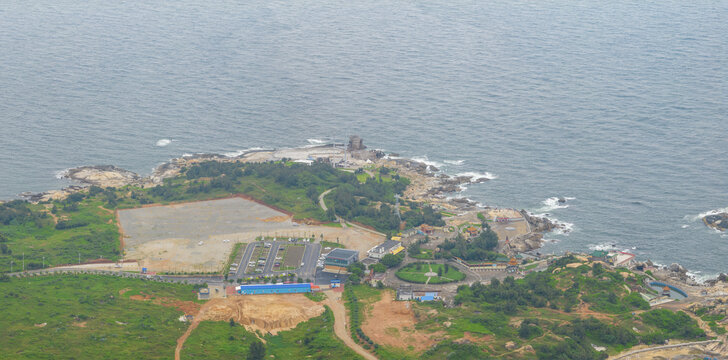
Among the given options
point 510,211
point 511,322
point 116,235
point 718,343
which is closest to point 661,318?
point 718,343

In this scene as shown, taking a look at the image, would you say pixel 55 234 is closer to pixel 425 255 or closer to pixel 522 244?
pixel 425 255

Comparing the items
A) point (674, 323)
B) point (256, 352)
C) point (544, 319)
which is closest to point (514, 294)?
point (544, 319)

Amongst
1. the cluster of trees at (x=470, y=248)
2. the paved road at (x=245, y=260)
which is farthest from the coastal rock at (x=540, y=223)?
the paved road at (x=245, y=260)

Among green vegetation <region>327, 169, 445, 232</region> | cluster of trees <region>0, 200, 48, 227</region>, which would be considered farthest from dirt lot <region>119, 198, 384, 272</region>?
cluster of trees <region>0, 200, 48, 227</region>

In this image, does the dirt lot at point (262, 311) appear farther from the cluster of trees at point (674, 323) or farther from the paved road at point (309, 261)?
the cluster of trees at point (674, 323)

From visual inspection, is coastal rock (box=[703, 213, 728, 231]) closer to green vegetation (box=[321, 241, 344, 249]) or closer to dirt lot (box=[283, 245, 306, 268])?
green vegetation (box=[321, 241, 344, 249])

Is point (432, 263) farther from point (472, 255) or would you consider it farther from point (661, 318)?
point (661, 318)
